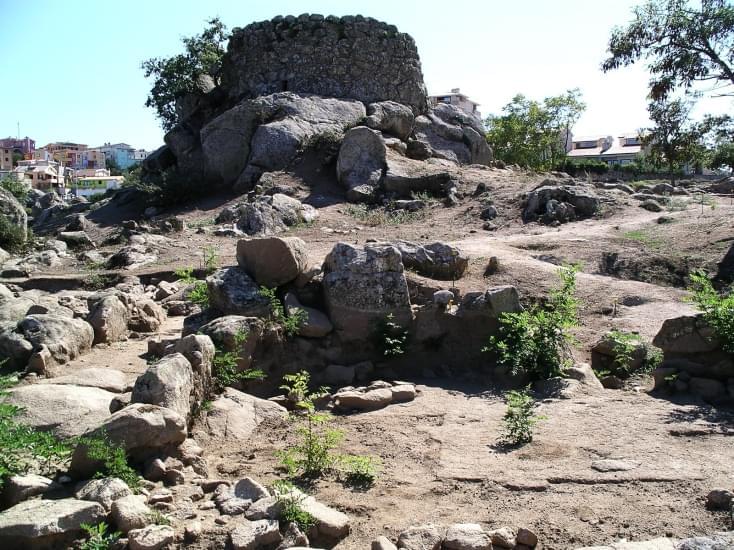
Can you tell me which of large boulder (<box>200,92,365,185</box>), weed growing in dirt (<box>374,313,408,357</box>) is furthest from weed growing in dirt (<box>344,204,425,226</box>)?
weed growing in dirt (<box>374,313,408,357</box>)

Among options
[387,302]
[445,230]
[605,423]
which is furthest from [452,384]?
[445,230]

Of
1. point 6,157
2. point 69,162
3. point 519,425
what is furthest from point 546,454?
point 69,162

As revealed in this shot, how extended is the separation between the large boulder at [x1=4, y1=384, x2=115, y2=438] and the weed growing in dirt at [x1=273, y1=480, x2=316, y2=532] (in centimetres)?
140

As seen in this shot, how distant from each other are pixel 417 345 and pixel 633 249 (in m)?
4.75

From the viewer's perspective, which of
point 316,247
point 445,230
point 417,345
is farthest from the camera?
point 445,230

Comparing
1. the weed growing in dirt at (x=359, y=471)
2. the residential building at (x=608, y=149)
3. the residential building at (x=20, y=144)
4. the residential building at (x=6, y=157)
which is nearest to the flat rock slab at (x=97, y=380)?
the weed growing in dirt at (x=359, y=471)

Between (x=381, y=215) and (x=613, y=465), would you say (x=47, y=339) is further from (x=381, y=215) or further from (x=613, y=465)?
(x=381, y=215)

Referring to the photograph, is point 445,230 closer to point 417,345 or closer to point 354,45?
point 417,345

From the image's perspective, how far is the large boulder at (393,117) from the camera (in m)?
18.7

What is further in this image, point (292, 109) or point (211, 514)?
point (292, 109)

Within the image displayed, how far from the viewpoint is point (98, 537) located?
3236 mm

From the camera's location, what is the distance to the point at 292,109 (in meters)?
18.2

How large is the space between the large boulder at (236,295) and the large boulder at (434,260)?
2021mm

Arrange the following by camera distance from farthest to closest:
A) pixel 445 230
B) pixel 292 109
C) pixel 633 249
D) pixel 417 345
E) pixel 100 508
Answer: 1. pixel 292 109
2. pixel 445 230
3. pixel 633 249
4. pixel 417 345
5. pixel 100 508
